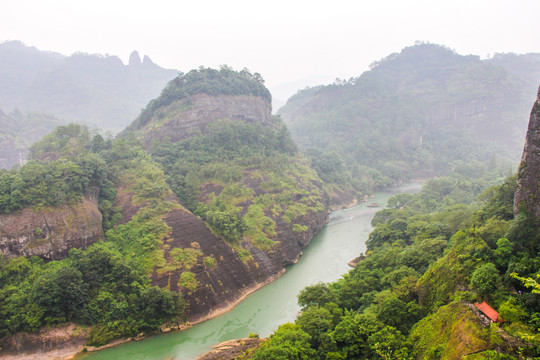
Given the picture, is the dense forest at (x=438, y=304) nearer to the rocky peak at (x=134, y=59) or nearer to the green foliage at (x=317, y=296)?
the green foliage at (x=317, y=296)

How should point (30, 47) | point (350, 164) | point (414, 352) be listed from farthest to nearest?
point (30, 47) → point (350, 164) → point (414, 352)

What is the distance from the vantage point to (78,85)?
463 feet

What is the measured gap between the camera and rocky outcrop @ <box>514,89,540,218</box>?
17.6 metres

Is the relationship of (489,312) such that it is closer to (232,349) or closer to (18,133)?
(232,349)

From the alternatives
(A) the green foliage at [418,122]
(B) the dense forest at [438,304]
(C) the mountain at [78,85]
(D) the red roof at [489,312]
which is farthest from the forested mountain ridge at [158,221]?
(C) the mountain at [78,85]

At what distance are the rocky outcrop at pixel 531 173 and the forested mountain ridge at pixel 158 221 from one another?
2327 centimetres

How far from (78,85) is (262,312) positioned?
5733 inches

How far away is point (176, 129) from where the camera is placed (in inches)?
2184

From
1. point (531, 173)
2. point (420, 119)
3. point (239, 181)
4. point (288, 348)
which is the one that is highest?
point (531, 173)

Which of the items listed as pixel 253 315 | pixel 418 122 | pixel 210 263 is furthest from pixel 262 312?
pixel 418 122

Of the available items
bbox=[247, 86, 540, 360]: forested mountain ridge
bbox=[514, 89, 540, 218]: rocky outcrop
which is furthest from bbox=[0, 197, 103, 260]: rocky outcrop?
bbox=[514, 89, 540, 218]: rocky outcrop

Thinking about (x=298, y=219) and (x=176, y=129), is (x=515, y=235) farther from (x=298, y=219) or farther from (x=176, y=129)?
(x=176, y=129)

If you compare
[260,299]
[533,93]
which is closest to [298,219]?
[260,299]

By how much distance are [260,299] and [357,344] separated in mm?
15814
